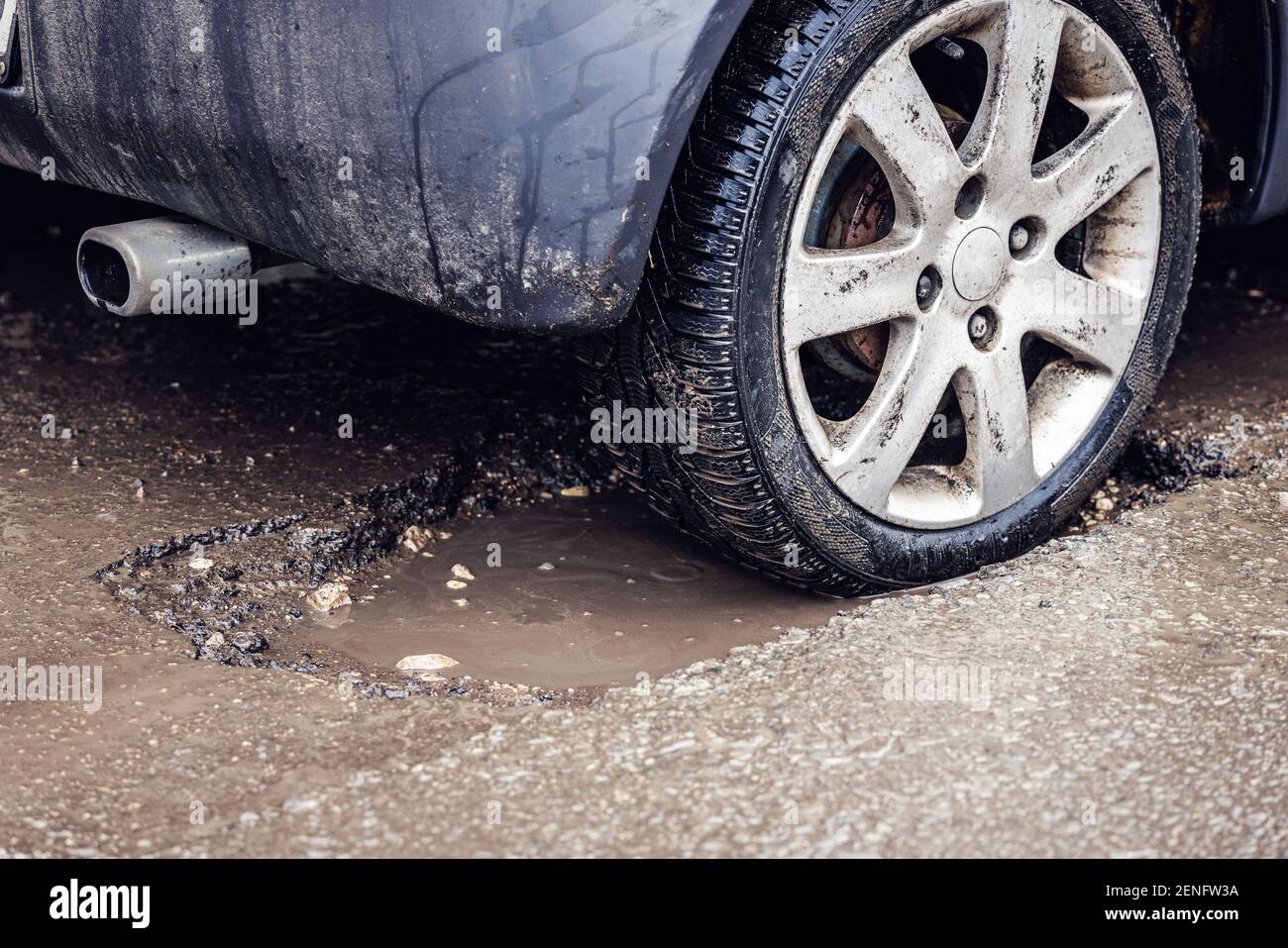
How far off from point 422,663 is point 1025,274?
3.92 ft

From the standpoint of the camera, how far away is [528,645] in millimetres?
2180

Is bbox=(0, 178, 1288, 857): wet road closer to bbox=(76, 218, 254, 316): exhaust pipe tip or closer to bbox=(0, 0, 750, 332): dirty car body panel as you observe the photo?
bbox=(76, 218, 254, 316): exhaust pipe tip

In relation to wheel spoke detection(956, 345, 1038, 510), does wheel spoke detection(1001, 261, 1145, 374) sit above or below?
above

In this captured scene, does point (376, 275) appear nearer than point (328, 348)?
Yes

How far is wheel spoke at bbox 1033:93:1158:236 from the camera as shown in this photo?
225 cm

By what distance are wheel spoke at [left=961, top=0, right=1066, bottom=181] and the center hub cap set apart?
89mm

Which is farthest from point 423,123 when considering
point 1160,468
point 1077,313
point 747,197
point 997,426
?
point 1160,468

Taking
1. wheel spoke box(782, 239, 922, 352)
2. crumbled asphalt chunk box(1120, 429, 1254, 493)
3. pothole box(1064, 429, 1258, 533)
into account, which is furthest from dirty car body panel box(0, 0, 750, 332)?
crumbled asphalt chunk box(1120, 429, 1254, 493)

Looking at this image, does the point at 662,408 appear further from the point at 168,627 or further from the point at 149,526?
the point at 149,526

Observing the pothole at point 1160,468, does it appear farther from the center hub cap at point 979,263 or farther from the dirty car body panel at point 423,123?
the dirty car body panel at point 423,123

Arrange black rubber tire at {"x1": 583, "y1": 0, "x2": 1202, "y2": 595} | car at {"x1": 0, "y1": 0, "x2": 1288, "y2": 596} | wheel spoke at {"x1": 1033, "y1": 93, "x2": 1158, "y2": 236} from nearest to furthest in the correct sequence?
car at {"x1": 0, "y1": 0, "x2": 1288, "y2": 596} → black rubber tire at {"x1": 583, "y1": 0, "x2": 1202, "y2": 595} → wheel spoke at {"x1": 1033, "y1": 93, "x2": 1158, "y2": 236}

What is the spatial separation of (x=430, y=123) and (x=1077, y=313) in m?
1.24

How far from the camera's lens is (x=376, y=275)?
194 cm
